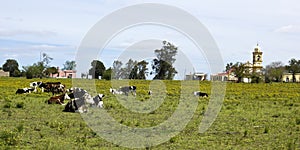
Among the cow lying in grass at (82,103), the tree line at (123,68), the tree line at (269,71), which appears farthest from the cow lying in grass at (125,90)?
the tree line at (269,71)

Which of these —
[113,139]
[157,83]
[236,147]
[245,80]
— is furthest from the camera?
[245,80]

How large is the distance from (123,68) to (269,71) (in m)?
93.1

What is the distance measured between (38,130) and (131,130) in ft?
9.17

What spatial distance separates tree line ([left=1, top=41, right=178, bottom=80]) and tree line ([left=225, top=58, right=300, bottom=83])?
113 ft

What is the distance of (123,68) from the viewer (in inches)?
1063

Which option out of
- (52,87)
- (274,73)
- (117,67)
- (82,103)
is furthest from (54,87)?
(274,73)

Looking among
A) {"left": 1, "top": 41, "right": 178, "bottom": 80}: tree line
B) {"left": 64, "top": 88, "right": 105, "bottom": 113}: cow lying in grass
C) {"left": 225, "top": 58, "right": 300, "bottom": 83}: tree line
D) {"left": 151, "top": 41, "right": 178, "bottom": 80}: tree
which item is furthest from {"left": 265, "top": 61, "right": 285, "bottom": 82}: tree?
{"left": 64, "top": 88, "right": 105, "bottom": 113}: cow lying in grass

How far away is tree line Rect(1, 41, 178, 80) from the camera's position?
26030 mm

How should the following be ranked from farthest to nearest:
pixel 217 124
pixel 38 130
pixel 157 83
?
pixel 157 83, pixel 217 124, pixel 38 130

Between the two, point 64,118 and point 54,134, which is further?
point 64,118

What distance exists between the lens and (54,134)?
1255 cm

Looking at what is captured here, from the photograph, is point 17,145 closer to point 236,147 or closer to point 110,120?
point 236,147

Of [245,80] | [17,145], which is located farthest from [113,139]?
[245,80]

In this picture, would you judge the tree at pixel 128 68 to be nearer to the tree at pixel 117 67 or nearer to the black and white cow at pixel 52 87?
the tree at pixel 117 67
